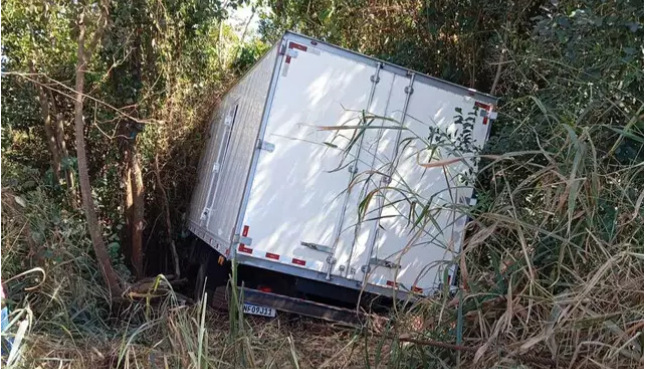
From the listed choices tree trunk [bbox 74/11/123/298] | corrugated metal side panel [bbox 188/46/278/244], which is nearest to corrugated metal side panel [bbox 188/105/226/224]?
corrugated metal side panel [bbox 188/46/278/244]

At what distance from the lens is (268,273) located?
23.5 feet

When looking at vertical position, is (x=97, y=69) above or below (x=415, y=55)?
below

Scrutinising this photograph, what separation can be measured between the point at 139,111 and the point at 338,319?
5866 mm

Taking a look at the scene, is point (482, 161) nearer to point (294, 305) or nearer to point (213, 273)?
point (294, 305)

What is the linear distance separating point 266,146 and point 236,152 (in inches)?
65.7

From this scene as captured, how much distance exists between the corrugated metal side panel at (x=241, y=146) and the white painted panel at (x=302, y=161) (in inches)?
9.5

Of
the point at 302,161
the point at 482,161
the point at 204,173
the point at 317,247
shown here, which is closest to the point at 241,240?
the point at 317,247

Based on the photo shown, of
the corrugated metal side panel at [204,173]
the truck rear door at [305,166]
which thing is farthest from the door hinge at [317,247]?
the corrugated metal side panel at [204,173]

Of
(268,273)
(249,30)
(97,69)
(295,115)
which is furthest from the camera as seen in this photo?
(249,30)

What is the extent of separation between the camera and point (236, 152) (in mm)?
8156

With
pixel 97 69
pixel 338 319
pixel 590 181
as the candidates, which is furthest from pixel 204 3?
pixel 590 181

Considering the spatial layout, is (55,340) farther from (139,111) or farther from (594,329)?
(139,111)

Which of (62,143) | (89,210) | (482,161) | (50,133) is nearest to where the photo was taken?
(482,161)

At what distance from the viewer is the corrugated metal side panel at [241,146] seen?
6879 millimetres
